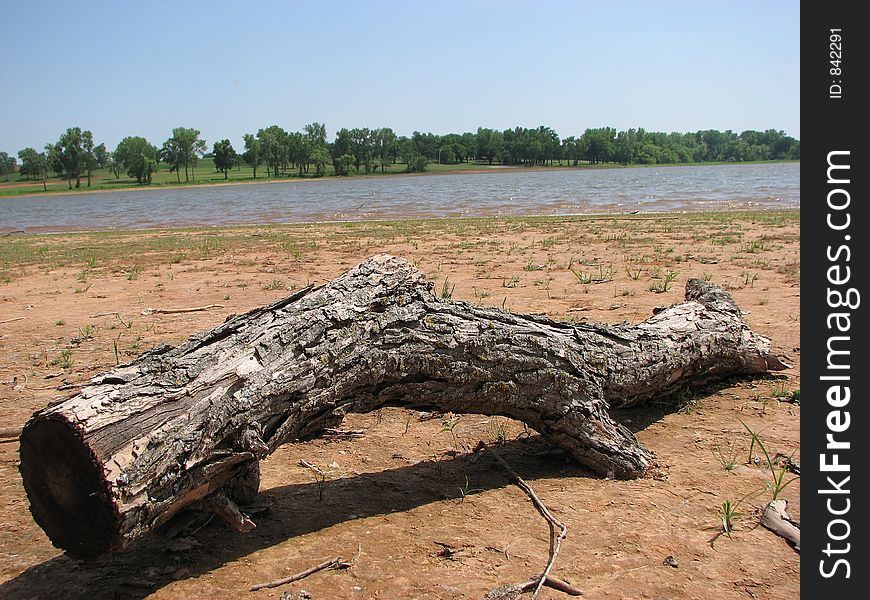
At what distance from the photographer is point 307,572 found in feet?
9.27

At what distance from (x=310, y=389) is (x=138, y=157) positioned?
364ft

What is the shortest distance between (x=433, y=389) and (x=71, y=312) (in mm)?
6664

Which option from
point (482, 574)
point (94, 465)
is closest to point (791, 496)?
point (482, 574)

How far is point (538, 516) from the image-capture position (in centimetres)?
331

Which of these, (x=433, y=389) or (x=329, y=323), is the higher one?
(x=329, y=323)

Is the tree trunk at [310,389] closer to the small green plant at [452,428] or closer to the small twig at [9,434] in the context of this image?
the small green plant at [452,428]

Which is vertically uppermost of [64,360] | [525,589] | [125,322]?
[125,322]

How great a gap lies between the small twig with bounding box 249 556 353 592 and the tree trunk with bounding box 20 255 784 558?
0.47m

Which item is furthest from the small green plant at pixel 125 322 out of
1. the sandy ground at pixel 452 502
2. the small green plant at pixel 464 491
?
the small green plant at pixel 464 491

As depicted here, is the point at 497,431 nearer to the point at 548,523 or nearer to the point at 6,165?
the point at 548,523

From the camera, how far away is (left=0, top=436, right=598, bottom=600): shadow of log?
110 inches
